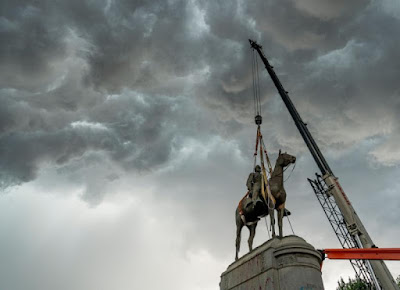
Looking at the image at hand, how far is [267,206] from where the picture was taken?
1335cm

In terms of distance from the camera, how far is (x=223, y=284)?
43.0 feet

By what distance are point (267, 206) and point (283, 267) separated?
144 inches

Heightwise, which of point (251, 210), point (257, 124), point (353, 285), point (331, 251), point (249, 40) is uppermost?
point (249, 40)

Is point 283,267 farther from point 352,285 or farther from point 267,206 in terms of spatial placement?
point 352,285

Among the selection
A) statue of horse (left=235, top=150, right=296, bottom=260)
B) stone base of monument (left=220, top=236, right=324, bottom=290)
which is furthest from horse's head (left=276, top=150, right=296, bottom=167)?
stone base of monument (left=220, top=236, right=324, bottom=290)

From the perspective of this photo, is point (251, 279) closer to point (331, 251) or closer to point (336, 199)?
point (331, 251)

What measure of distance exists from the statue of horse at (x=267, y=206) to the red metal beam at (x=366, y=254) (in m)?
2.11

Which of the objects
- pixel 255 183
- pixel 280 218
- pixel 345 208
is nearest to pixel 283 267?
pixel 280 218

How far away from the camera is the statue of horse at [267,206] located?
500 inches

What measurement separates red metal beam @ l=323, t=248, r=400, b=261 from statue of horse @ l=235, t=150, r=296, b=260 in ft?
6.94

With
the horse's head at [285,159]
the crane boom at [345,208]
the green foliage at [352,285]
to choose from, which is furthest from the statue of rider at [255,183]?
the green foliage at [352,285]

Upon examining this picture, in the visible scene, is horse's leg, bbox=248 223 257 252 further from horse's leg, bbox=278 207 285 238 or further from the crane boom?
the crane boom

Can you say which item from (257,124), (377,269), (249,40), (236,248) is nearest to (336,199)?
(377,269)

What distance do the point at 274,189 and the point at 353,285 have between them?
3955 cm
